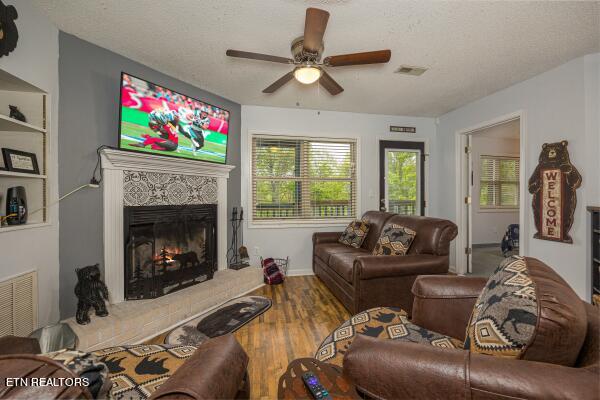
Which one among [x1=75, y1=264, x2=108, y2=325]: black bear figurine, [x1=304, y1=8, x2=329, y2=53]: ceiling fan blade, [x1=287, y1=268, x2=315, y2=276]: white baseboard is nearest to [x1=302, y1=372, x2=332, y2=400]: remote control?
[x1=304, y1=8, x2=329, y2=53]: ceiling fan blade

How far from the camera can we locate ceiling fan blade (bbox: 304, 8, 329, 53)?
1.52 m

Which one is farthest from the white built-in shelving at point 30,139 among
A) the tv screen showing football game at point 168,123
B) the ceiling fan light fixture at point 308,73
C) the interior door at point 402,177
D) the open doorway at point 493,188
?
the open doorway at point 493,188

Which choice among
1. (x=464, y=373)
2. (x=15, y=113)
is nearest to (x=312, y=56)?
(x=464, y=373)

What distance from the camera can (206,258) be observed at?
310 centimetres

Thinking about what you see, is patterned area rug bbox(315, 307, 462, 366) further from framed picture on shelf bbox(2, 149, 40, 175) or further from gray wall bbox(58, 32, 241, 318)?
framed picture on shelf bbox(2, 149, 40, 175)

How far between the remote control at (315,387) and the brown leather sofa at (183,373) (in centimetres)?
23

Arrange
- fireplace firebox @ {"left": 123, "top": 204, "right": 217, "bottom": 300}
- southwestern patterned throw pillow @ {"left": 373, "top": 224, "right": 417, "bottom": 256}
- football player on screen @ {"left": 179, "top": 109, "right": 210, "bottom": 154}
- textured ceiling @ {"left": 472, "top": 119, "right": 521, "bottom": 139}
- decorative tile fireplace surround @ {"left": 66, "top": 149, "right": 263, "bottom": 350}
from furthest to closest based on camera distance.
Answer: textured ceiling @ {"left": 472, "top": 119, "right": 521, "bottom": 139} < football player on screen @ {"left": 179, "top": 109, "right": 210, "bottom": 154} < southwestern patterned throw pillow @ {"left": 373, "top": 224, "right": 417, "bottom": 256} < fireplace firebox @ {"left": 123, "top": 204, "right": 217, "bottom": 300} < decorative tile fireplace surround @ {"left": 66, "top": 149, "right": 263, "bottom": 350}

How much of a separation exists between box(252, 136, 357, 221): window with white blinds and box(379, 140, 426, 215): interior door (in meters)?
0.52

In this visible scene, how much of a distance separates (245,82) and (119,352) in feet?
9.26

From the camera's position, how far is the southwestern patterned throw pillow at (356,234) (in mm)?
3396

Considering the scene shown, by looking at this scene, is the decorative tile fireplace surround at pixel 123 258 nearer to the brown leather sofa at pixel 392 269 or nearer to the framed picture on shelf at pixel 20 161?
Result: the framed picture on shelf at pixel 20 161

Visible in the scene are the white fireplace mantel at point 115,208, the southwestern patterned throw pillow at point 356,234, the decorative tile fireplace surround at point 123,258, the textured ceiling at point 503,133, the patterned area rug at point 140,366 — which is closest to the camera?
the patterned area rug at point 140,366

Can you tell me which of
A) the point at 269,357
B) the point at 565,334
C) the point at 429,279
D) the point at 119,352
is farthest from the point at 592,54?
the point at 119,352

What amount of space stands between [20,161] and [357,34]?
8.91 feet
